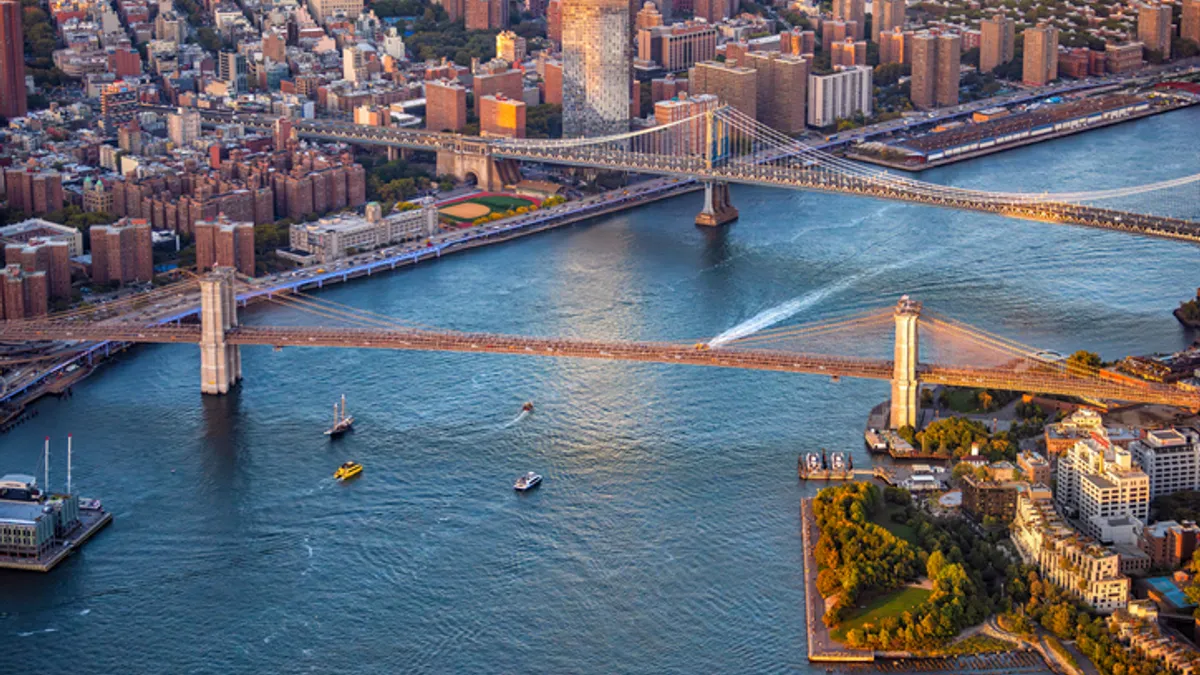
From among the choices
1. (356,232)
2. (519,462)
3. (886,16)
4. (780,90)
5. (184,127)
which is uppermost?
(886,16)

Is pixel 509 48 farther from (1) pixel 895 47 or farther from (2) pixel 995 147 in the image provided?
(2) pixel 995 147

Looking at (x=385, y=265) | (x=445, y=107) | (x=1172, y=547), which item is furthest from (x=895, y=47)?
(x=1172, y=547)

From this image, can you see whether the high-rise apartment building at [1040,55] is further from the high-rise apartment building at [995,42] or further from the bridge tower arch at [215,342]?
the bridge tower arch at [215,342]

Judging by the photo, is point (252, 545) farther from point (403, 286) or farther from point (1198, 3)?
point (1198, 3)

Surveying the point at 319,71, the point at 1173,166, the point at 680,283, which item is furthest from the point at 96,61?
the point at 1173,166

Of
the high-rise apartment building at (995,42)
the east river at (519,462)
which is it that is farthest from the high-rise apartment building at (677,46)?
the east river at (519,462)
